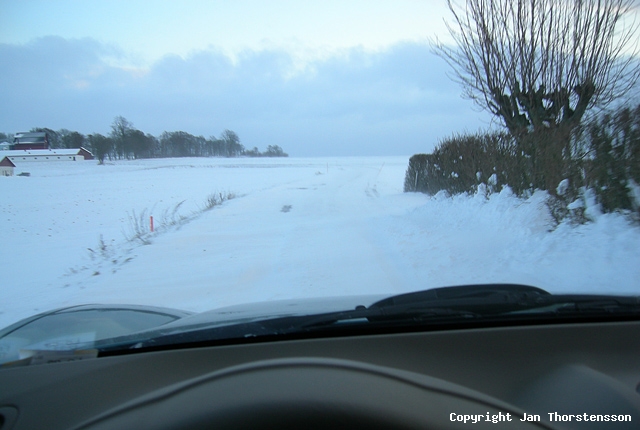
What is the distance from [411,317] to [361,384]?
77 cm

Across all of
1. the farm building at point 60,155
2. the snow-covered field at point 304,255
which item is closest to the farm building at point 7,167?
the farm building at point 60,155

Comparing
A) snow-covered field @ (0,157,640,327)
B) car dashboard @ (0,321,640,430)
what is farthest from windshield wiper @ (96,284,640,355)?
snow-covered field @ (0,157,640,327)

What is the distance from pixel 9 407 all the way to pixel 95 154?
40.8 m

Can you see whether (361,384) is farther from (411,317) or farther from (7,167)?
(7,167)

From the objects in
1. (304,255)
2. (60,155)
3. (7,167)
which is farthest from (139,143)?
(304,255)

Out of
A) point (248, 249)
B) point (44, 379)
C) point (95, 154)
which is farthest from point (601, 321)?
point (95, 154)

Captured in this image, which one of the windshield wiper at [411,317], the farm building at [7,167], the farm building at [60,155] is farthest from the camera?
the farm building at [60,155]

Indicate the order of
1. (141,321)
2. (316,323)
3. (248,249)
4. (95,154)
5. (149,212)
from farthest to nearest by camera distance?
(95,154) → (149,212) → (248,249) → (141,321) → (316,323)

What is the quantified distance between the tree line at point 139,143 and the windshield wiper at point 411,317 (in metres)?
20.2

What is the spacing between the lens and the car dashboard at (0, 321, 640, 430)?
155 cm

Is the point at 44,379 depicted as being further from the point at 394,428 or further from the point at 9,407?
the point at 394,428

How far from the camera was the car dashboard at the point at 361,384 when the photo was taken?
1546 millimetres

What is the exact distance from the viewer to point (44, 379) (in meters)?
1.95

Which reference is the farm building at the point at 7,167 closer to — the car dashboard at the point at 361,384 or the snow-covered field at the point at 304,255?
the snow-covered field at the point at 304,255
